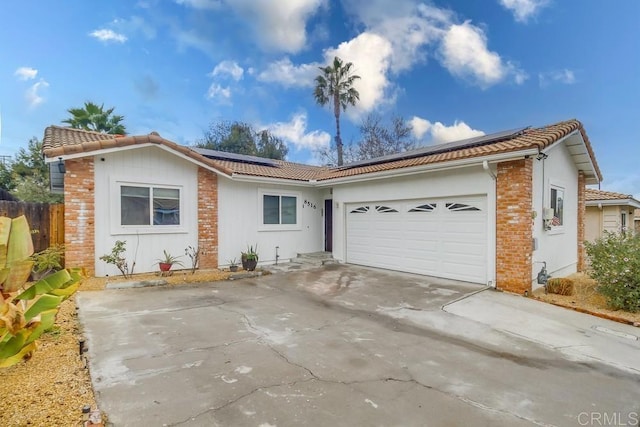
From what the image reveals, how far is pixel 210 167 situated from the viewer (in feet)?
34.3

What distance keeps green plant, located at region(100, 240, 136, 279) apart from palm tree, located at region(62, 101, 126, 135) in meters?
12.4

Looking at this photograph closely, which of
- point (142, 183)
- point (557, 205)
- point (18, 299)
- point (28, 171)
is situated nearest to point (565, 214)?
point (557, 205)

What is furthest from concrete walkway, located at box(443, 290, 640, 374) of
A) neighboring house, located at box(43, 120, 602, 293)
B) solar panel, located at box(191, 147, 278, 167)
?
solar panel, located at box(191, 147, 278, 167)

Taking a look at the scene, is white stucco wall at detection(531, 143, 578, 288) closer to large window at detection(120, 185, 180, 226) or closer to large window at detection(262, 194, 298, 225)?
large window at detection(262, 194, 298, 225)

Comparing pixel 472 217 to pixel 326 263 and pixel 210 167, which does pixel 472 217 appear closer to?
pixel 326 263

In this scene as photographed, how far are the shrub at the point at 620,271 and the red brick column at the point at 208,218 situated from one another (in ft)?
35.1

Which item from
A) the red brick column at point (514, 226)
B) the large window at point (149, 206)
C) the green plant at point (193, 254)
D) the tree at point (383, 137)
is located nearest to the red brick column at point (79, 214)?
the large window at point (149, 206)

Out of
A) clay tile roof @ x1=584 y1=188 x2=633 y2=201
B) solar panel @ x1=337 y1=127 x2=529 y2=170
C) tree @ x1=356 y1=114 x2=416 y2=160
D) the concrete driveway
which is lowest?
the concrete driveway

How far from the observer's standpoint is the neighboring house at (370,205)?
8.08 metres

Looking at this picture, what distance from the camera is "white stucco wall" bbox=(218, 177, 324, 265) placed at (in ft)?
36.8

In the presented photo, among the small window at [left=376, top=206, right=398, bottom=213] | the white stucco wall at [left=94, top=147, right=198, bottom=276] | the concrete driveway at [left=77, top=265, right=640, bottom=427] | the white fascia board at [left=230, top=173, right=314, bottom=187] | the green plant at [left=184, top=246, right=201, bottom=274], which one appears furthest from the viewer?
the white fascia board at [left=230, top=173, right=314, bottom=187]

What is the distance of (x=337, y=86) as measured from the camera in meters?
25.6

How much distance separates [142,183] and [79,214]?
70.3 inches

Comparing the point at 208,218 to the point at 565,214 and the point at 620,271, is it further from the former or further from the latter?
the point at 565,214
